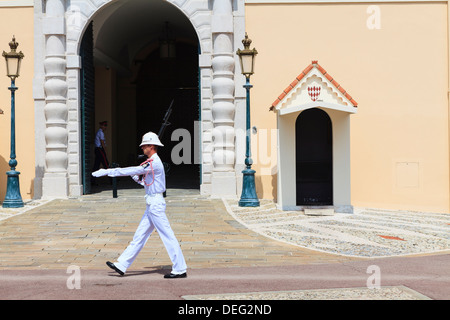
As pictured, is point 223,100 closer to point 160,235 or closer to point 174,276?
point 160,235

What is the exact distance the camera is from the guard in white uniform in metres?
7.67

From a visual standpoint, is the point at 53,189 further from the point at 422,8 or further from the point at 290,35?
the point at 422,8

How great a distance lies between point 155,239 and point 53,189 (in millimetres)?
5862

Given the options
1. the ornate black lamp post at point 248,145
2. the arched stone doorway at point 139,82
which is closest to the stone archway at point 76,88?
the arched stone doorway at point 139,82

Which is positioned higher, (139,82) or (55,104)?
(139,82)

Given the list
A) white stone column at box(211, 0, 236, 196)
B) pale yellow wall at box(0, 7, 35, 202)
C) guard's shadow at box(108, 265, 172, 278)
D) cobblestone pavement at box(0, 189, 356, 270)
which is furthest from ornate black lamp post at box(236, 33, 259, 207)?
guard's shadow at box(108, 265, 172, 278)

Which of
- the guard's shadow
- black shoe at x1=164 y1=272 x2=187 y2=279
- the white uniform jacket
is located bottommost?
the guard's shadow

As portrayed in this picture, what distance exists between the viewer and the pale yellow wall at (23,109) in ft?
53.2

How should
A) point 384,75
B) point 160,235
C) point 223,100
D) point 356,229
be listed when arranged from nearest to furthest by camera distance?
point 160,235, point 356,229, point 223,100, point 384,75

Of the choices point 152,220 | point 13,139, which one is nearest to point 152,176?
point 152,220

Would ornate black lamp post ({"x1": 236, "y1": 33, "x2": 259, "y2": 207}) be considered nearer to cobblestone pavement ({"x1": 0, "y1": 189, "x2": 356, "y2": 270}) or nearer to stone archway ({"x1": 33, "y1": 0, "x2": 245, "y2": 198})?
cobblestone pavement ({"x1": 0, "y1": 189, "x2": 356, "y2": 270})

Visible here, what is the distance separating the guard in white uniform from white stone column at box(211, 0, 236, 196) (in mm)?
7645

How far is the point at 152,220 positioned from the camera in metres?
7.83

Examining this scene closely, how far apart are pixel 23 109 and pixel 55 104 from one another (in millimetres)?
984
